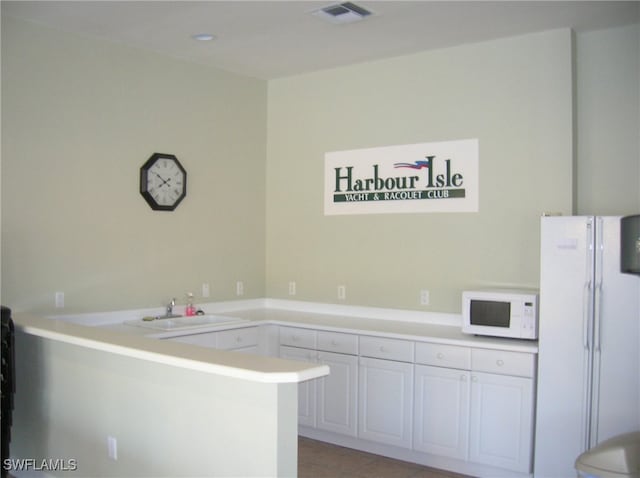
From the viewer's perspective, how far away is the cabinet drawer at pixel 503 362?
3826mm

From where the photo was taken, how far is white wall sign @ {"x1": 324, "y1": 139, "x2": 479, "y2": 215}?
4.59 meters

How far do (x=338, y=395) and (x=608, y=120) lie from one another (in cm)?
257

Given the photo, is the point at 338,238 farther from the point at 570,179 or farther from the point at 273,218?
the point at 570,179

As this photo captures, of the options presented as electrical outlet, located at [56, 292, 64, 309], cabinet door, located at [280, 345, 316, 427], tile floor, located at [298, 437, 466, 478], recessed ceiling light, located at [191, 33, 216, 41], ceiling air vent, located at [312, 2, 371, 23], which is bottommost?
tile floor, located at [298, 437, 466, 478]

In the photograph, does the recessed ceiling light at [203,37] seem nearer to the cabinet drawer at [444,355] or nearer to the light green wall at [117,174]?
the light green wall at [117,174]

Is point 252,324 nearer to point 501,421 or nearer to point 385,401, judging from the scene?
point 385,401

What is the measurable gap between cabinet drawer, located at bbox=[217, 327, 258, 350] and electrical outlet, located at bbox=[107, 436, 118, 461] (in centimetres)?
133

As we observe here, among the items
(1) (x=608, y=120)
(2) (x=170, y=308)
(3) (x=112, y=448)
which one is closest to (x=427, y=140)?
(1) (x=608, y=120)

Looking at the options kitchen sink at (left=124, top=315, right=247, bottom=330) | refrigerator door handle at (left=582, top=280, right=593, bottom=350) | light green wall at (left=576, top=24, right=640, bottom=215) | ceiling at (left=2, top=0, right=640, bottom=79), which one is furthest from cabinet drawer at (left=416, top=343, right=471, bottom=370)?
ceiling at (left=2, top=0, right=640, bottom=79)

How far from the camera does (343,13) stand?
3.86 meters

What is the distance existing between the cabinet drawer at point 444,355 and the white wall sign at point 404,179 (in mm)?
1037

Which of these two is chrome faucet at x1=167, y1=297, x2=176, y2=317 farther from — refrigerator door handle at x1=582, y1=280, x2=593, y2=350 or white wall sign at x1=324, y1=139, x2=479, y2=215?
refrigerator door handle at x1=582, y1=280, x2=593, y2=350

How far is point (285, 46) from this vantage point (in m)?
4.59

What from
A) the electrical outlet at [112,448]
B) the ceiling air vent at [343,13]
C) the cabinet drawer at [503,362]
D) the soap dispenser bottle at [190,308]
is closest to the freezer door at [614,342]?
the cabinet drawer at [503,362]
